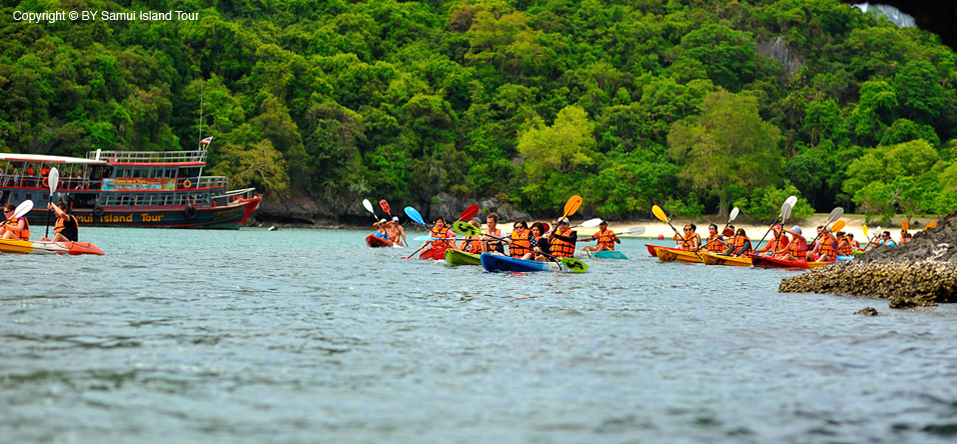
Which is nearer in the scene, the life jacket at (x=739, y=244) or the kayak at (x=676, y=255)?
the life jacket at (x=739, y=244)

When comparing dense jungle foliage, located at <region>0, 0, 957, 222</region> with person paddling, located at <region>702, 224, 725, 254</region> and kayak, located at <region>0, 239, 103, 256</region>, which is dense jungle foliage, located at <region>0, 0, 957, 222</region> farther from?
person paddling, located at <region>702, 224, 725, 254</region>

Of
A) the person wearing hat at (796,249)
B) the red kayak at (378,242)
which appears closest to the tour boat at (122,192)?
the red kayak at (378,242)

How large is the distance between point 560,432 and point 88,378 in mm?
3686

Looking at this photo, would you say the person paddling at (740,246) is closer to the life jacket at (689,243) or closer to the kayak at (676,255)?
the kayak at (676,255)

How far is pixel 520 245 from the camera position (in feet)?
61.7

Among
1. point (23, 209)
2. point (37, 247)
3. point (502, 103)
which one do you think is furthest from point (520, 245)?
point (502, 103)

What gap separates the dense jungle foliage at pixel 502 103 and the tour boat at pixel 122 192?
23.0 ft

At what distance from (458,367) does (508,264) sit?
35.9 feet

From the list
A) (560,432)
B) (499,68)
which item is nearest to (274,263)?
(560,432)

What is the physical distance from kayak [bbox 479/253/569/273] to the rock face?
17.2 feet

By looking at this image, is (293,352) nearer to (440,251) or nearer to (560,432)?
(560,432)

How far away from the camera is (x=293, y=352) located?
784 cm
